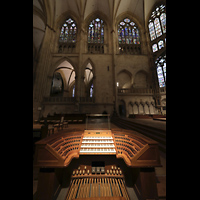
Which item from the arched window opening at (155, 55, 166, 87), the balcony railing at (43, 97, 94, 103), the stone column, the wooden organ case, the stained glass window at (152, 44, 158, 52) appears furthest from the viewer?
the stained glass window at (152, 44, 158, 52)

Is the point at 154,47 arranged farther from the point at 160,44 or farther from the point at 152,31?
the point at 152,31

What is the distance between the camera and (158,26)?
11938mm

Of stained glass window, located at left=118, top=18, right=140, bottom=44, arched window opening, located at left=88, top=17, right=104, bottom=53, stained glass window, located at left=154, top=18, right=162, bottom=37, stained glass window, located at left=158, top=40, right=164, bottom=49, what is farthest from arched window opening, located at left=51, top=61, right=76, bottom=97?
stained glass window, located at left=154, top=18, right=162, bottom=37

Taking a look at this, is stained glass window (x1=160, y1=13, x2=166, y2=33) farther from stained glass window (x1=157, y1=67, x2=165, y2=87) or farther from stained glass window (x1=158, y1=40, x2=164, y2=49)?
stained glass window (x1=157, y1=67, x2=165, y2=87)

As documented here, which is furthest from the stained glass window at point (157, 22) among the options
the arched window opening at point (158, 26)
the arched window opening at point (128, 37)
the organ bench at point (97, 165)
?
the organ bench at point (97, 165)

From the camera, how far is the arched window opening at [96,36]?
12.3m

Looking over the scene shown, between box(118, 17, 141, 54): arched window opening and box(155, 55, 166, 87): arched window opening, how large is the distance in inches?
122

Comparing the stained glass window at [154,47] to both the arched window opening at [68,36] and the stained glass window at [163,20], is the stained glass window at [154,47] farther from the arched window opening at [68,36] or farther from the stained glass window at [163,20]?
the arched window opening at [68,36]

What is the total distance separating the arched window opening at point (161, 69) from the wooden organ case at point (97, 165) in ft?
40.5

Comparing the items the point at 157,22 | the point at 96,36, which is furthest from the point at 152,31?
the point at 96,36

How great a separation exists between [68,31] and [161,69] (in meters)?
14.4

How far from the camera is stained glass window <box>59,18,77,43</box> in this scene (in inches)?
500
